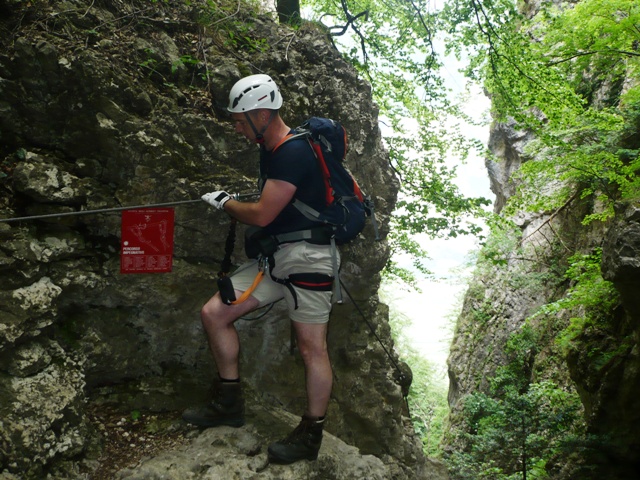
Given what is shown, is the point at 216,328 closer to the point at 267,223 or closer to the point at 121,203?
the point at 267,223

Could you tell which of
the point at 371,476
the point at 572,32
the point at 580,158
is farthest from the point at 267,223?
the point at 572,32

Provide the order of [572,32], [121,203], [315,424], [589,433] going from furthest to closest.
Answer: [572,32] < [589,433] < [121,203] < [315,424]

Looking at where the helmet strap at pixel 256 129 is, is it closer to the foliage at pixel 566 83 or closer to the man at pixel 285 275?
the man at pixel 285 275

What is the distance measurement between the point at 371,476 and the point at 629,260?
4.04 m

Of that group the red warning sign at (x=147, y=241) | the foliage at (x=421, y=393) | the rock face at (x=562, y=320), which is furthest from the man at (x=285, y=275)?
the foliage at (x=421, y=393)

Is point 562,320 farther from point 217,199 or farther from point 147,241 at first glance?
point 147,241

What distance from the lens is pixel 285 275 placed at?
153 inches

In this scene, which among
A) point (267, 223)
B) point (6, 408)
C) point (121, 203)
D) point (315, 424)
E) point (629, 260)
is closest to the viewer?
point (6, 408)

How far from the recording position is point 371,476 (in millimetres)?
4348

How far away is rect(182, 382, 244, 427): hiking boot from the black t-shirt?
4.71ft

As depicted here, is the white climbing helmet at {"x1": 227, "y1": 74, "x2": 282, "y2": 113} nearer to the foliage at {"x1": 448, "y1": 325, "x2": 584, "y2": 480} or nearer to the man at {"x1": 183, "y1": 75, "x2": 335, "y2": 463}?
the man at {"x1": 183, "y1": 75, "x2": 335, "y2": 463}

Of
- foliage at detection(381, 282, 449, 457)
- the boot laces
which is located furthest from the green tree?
foliage at detection(381, 282, 449, 457)

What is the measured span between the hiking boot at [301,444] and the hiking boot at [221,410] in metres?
0.47

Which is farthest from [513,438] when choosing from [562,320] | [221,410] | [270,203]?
[270,203]
